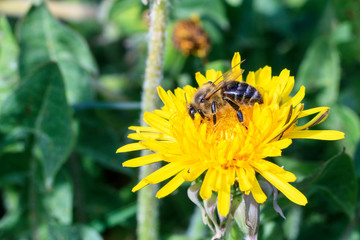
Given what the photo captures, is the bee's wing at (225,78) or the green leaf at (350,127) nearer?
the bee's wing at (225,78)

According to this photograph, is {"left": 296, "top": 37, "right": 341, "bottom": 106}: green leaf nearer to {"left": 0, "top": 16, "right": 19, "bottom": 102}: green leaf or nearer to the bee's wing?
the bee's wing

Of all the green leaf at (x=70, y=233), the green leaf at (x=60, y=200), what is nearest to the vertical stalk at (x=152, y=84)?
the green leaf at (x=70, y=233)

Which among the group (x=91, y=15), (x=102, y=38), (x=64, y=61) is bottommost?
(x=64, y=61)

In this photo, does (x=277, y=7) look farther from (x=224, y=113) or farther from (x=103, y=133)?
(x=224, y=113)

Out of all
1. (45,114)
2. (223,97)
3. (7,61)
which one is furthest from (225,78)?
(7,61)

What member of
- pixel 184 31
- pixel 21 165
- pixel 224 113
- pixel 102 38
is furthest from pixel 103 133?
pixel 102 38

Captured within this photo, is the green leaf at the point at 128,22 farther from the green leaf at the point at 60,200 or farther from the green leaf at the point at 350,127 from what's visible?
the green leaf at the point at 350,127

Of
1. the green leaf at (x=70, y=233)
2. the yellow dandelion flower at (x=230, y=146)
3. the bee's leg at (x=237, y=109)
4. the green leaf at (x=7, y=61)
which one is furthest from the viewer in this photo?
the green leaf at (x=7, y=61)
